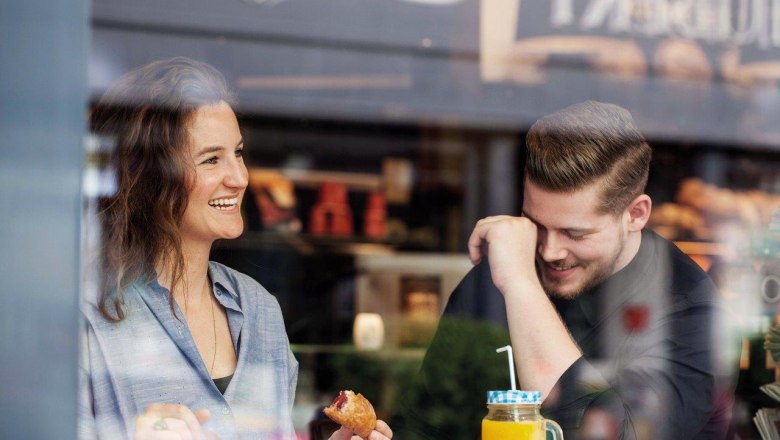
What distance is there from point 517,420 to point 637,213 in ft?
2.19

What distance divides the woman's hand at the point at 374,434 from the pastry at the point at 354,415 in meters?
0.01

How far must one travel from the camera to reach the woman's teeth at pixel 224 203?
2.17 metres

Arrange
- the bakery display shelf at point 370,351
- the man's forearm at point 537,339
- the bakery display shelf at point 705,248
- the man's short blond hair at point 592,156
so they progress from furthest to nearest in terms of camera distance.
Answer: the bakery display shelf at point 370,351 → the bakery display shelf at point 705,248 → the man's short blond hair at point 592,156 → the man's forearm at point 537,339

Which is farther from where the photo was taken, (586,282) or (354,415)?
(586,282)

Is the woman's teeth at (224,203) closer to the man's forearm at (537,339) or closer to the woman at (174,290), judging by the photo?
the woman at (174,290)

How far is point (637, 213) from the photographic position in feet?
8.16

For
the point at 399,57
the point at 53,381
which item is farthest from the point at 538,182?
the point at 399,57

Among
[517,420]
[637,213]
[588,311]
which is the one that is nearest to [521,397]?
[517,420]

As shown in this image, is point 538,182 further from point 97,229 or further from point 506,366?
point 97,229

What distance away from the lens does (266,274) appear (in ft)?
8.15

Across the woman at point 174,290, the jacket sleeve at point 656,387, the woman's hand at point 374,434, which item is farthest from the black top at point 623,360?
the woman at point 174,290

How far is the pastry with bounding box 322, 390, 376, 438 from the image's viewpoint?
7.23ft

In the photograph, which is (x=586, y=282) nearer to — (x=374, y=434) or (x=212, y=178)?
(x=374, y=434)

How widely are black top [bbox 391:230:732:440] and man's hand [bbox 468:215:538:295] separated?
→ 33mm
